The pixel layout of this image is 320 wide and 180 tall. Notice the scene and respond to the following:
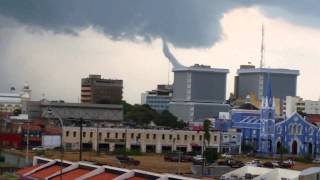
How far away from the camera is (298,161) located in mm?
103938

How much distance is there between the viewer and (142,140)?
113375 mm

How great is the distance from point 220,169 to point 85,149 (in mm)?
40346

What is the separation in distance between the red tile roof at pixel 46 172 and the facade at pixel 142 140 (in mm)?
59693

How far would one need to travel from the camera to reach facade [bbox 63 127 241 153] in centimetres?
10900

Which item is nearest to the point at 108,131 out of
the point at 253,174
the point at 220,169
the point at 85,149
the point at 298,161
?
the point at 85,149

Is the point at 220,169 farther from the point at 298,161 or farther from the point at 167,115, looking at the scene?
the point at 167,115

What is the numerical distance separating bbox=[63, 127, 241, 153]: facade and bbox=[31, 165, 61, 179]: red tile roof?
59.7 meters

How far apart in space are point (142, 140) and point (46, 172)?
221ft

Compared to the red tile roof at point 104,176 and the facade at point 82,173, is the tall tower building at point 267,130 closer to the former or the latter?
the facade at point 82,173

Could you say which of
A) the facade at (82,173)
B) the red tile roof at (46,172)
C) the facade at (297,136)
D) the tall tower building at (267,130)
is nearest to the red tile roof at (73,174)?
the facade at (82,173)

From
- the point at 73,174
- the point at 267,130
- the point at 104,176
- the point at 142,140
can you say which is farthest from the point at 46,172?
the point at 267,130

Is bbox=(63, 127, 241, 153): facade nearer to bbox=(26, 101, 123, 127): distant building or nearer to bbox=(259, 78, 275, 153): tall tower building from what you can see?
bbox=(259, 78, 275, 153): tall tower building

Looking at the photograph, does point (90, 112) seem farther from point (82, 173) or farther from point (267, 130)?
point (82, 173)

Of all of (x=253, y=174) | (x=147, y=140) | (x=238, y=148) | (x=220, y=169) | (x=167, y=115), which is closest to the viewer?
(x=253, y=174)
